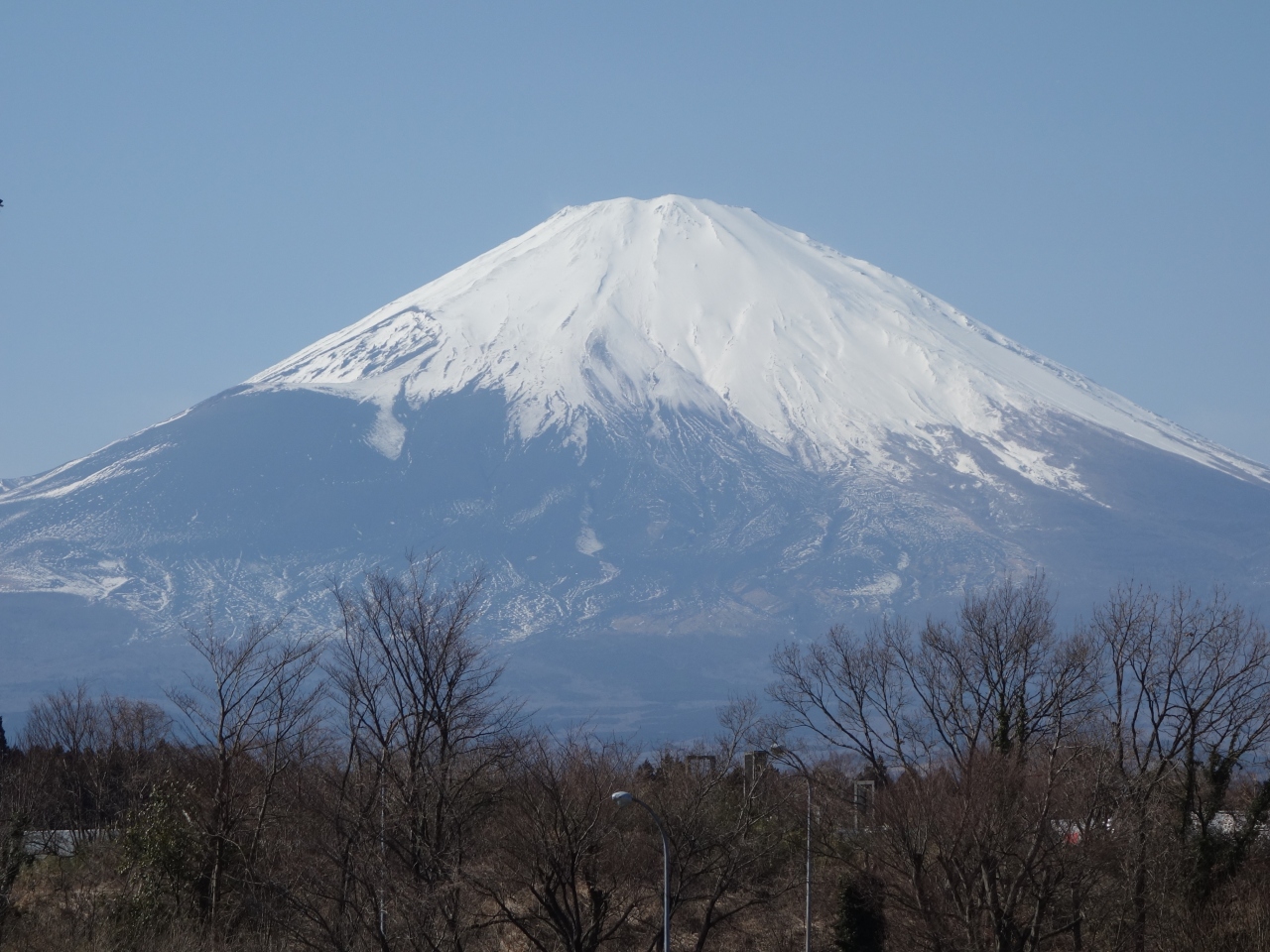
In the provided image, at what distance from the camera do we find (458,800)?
35031mm

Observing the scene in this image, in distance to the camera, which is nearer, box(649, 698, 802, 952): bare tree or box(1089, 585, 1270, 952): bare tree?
box(1089, 585, 1270, 952): bare tree

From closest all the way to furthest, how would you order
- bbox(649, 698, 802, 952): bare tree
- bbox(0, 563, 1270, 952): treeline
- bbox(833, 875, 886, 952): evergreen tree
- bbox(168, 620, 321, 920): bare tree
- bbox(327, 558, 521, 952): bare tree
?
bbox(327, 558, 521, 952): bare tree
bbox(0, 563, 1270, 952): treeline
bbox(168, 620, 321, 920): bare tree
bbox(649, 698, 802, 952): bare tree
bbox(833, 875, 886, 952): evergreen tree

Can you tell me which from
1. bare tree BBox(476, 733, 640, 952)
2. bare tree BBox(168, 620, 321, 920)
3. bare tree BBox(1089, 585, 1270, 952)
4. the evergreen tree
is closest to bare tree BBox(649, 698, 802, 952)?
bare tree BBox(476, 733, 640, 952)

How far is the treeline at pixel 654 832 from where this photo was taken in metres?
33.5

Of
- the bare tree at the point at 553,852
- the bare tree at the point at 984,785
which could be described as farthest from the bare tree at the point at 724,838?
the bare tree at the point at 984,785

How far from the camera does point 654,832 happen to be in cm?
4406

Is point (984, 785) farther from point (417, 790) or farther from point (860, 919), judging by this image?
point (417, 790)

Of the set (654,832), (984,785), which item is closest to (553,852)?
(654,832)

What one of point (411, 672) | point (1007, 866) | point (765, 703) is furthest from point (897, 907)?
point (765, 703)

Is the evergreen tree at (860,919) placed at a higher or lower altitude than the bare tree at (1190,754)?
lower

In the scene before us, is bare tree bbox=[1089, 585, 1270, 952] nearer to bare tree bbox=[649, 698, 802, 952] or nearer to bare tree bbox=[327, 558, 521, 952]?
bare tree bbox=[649, 698, 802, 952]

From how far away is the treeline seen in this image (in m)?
33.5

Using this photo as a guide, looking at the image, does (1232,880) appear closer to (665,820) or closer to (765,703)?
(665,820)

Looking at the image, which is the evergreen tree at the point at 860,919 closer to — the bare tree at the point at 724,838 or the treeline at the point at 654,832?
the treeline at the point at 654,832
